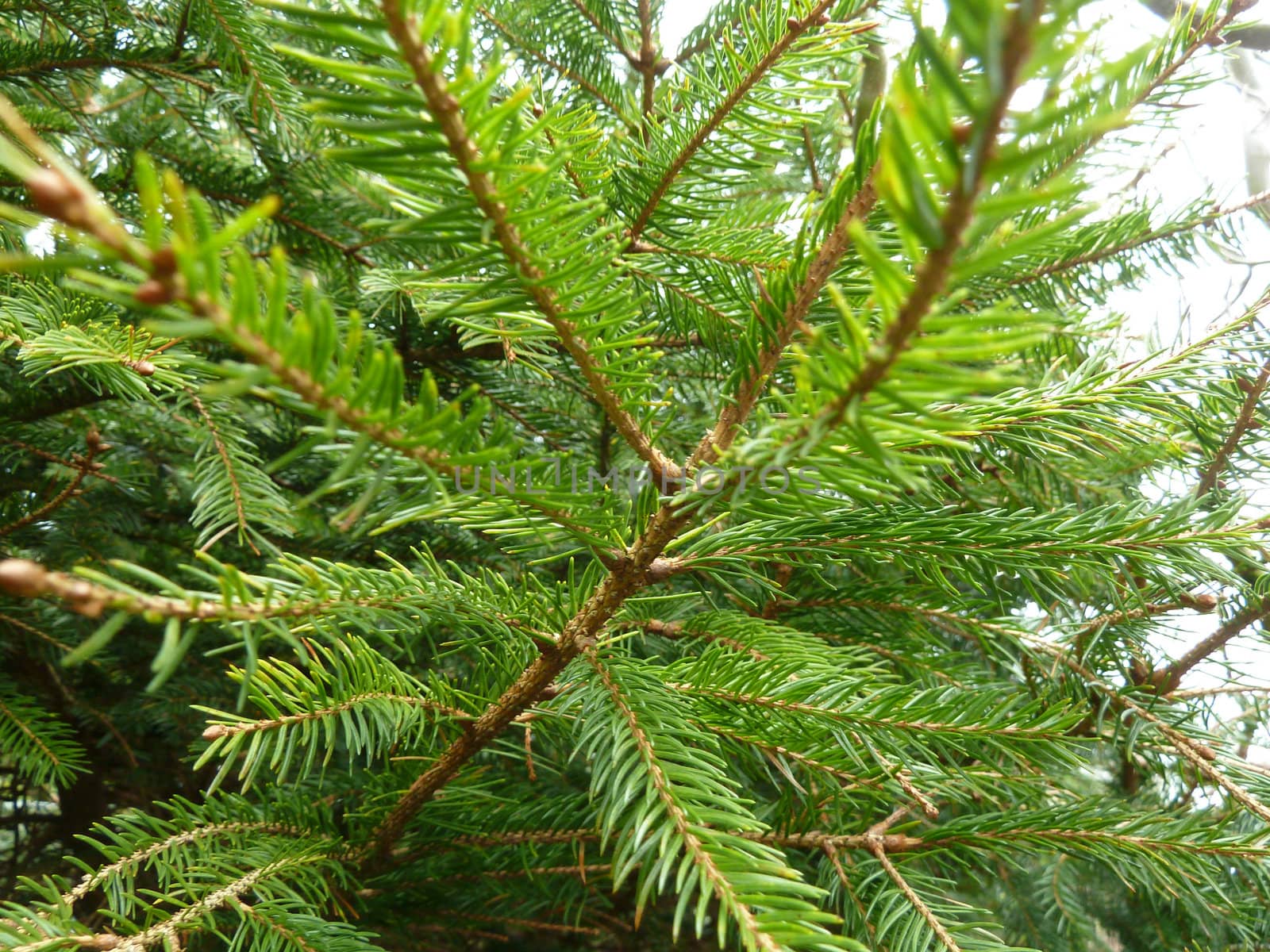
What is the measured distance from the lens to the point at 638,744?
345 millimetres

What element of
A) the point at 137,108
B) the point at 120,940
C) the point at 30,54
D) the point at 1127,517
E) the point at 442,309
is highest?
the point at 137,108

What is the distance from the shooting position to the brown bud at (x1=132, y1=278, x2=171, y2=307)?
17cm

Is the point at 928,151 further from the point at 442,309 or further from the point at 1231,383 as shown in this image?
the point at 1231,383

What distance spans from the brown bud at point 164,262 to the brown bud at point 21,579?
0.08 metres

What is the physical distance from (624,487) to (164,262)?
49 centimetres

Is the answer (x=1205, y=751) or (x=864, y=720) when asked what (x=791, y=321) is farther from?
(x=1205, y=751)

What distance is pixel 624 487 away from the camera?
0.65m

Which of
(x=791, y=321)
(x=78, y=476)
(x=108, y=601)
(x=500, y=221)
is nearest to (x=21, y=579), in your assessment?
(x=108, y=601)

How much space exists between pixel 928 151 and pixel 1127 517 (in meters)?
0.31

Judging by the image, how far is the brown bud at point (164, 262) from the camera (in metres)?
0.17

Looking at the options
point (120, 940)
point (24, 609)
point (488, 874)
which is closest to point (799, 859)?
point (488, 874)

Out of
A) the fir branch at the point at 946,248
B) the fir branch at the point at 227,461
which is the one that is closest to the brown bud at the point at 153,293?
the fir branch at the point at 946,248

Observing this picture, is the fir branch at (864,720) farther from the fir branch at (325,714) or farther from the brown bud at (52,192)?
the brown bud at (52,192)

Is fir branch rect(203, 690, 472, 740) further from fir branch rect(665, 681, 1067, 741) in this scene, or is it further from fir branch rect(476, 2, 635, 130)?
fir branch rect(476, 2, 635, 130)
